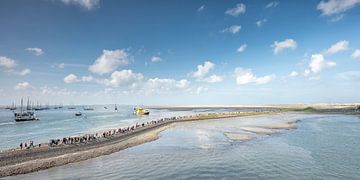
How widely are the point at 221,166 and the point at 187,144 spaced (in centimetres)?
1570

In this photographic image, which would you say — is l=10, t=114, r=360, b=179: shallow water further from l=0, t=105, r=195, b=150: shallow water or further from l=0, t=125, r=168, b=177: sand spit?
l=0, t=105, r=195, b=150: shallow water

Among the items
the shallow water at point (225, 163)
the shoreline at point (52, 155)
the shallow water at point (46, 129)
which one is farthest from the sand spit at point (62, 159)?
the shallow water at point (46, 129)

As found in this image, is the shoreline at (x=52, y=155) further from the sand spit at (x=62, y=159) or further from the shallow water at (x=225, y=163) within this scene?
the shallow water at (x=225, y=163)

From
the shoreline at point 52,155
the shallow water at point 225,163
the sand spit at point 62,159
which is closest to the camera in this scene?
the shallow water at point 225,163

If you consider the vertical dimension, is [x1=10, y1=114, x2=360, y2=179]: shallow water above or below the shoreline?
below

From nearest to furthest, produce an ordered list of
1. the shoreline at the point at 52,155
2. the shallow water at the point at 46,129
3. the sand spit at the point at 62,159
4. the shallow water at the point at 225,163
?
the shallow water at the point at 225,163 → the sand spit at the point at 62,159 → the shoreline at the point at 52,155 → the shallow water at the point at 46,129

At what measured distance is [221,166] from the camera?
2981cm

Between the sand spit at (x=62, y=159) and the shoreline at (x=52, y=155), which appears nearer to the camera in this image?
the sand spit at (x=62, y=159)

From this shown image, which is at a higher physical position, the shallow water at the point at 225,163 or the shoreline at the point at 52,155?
the shoreline at the point at 52,155

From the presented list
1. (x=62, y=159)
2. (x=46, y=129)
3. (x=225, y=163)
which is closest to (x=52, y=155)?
(x=62, y=159)

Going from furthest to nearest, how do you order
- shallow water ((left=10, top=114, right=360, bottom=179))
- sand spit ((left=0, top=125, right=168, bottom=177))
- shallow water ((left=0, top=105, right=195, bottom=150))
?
shallow water ((left=0, top=105, right=195, bottom=150)), sand spit ((left=0, top=125, right=168, bottom=177)), shallow water ((left=10, top=114, right=360, bottom=179))

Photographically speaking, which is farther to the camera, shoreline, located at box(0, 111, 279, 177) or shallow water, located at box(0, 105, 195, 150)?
shallow water, located at box(0, 105, 195, 150)

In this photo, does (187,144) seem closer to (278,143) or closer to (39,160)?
(278,143)

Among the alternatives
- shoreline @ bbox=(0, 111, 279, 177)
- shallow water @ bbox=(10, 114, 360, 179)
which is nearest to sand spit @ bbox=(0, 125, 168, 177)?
shoreline @ bbox=(0, 111, 279, 177)
